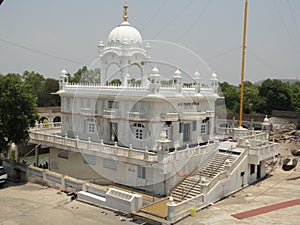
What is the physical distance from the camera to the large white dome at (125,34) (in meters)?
23.1

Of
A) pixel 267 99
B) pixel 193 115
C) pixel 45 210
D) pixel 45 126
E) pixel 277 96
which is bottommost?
pixel 45 210

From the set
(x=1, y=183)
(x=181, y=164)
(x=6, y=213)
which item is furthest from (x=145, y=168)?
(x=1, y=183)

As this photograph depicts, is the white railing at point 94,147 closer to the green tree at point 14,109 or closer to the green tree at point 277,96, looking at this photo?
the green tree at point 14,109

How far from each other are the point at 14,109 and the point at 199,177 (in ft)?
39.4

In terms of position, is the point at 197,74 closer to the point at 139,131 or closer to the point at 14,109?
the point at 139,131

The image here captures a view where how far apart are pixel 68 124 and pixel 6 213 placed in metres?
9.10

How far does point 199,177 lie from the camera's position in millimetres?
18547

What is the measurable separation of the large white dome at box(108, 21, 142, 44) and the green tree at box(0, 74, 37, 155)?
272 inches

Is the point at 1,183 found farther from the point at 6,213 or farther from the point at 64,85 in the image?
the point at 64,85

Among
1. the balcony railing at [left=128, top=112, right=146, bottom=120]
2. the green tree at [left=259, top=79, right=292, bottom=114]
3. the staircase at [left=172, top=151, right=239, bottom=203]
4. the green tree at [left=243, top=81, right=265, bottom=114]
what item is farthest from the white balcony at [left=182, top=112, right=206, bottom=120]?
the green tree at [left=259, top=79, right=292, bottom=114]

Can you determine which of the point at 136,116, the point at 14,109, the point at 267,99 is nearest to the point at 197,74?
the point at 136,116

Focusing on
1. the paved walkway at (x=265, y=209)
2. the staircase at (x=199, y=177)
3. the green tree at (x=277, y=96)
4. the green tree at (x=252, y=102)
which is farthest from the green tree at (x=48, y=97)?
the paved walkway at (x=265, y=209)

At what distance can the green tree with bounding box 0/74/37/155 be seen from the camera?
20.4 metres

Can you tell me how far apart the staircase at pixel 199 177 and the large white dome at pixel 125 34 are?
32.0ft
